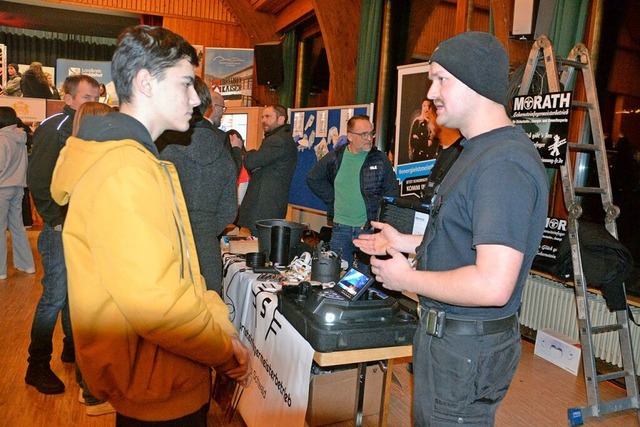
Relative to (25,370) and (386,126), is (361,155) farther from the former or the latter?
(25,370)

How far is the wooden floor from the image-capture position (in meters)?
2.38

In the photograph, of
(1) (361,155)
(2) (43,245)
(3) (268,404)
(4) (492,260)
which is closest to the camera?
(4) (492,260)

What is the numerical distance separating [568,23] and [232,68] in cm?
588

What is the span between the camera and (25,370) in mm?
2818

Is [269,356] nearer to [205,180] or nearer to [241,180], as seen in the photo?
[205,180]

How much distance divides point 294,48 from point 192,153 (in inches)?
248

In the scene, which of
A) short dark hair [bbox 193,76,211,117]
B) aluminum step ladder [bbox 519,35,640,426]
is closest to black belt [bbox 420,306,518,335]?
short dark hair [bbox 193,76,211,117]

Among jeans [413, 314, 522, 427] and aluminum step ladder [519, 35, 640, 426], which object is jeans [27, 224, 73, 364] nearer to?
jeans [413, 314, 522, 427]

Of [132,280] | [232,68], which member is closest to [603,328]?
[132,280]

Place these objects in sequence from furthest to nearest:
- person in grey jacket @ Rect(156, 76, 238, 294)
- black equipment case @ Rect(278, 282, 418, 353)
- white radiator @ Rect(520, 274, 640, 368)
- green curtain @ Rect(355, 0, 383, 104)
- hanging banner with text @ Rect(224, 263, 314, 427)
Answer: green curtain @ Rect(355, 0, 383, 104) < white radiator @ Rect(520, 274, 640, 368) < person in grey jacket @ Rect(156, 76, 238, 294) < hanging banner with text @ Rect(224, 263, 314, 427) < black equipment case @ Rect(278, 282, 418, 353)

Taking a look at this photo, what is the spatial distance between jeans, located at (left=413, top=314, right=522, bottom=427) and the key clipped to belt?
0.02 meters

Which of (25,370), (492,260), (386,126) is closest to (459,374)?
(492,260)

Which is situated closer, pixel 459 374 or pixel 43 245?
pixel 459 374

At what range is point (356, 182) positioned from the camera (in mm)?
3777
